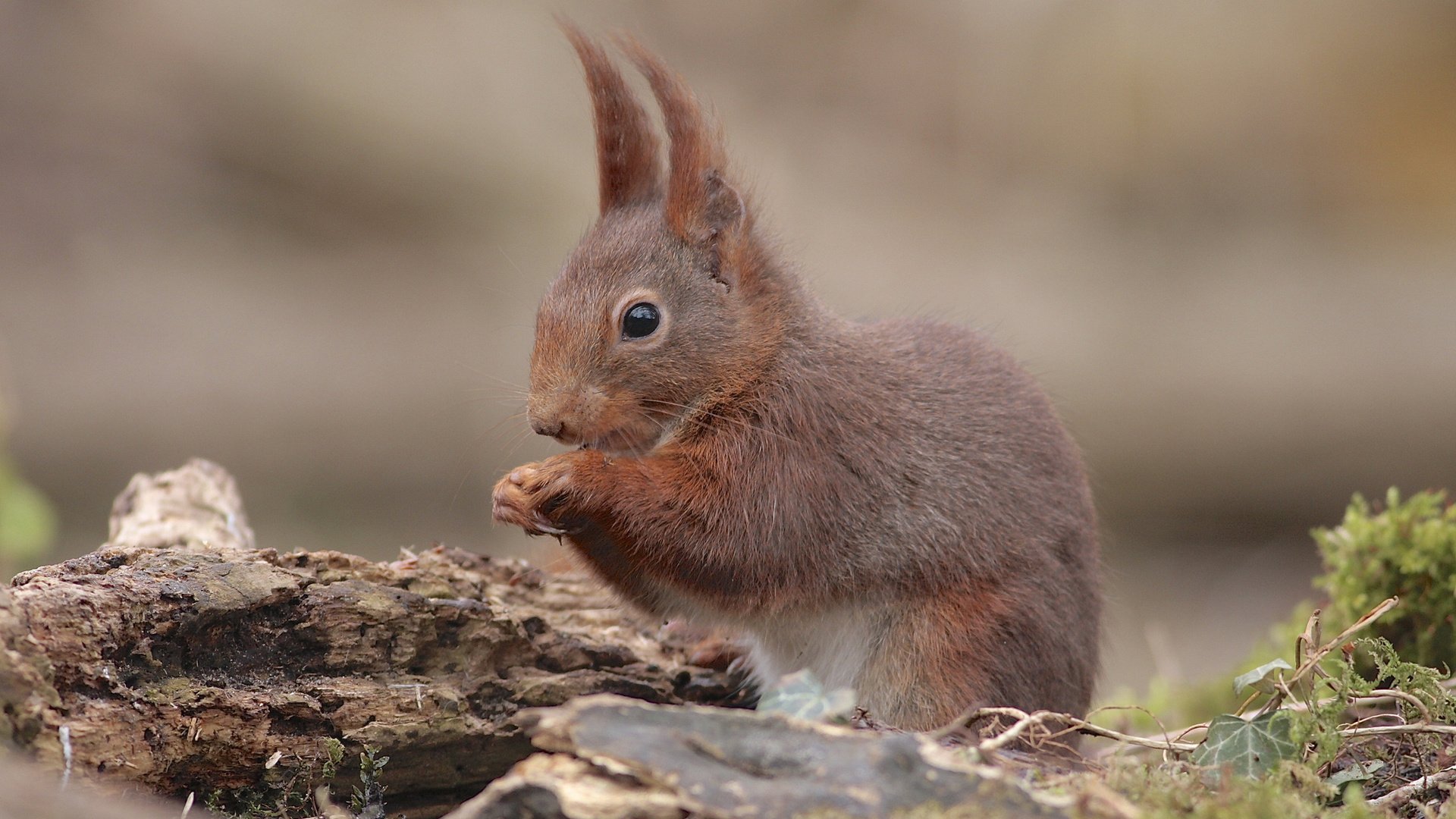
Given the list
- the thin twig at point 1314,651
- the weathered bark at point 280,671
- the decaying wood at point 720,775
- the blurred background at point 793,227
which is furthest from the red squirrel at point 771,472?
the blurred background at point 793,227

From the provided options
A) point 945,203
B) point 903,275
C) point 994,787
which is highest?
point 945,203

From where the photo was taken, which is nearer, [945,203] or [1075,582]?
[1075,582]

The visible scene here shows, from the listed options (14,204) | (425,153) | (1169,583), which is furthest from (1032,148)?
(14,204)

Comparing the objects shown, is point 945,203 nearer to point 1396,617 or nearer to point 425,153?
point 425,153

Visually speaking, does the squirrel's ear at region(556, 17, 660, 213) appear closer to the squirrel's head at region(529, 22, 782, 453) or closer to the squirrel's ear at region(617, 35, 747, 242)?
the squirrel's head at region(529, 22, 782, 453)

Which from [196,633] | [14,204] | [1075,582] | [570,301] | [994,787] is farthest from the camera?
[14,204]

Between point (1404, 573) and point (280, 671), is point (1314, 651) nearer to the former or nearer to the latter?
point (1404, 573)

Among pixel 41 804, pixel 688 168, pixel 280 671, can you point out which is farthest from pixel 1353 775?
pixel 41 804
